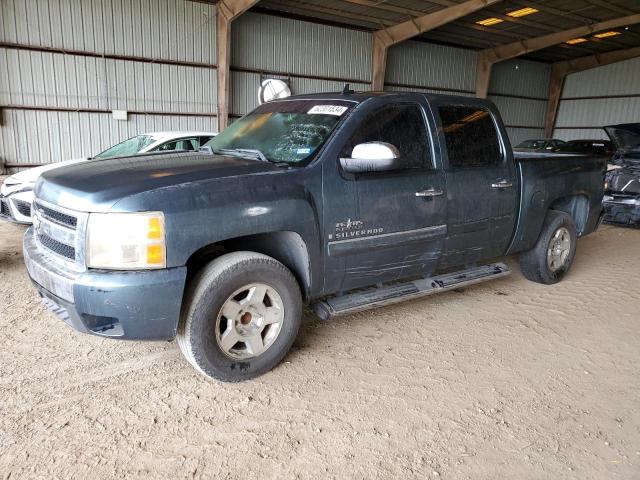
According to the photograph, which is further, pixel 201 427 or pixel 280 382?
pixel 280 382

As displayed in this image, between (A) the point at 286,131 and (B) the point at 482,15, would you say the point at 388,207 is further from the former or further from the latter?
(B) the point at 482,15

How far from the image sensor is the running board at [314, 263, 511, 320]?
3586 mm

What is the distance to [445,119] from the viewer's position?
412cm

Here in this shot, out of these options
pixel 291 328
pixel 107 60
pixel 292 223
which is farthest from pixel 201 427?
pixel 107 60

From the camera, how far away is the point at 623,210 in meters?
8.59

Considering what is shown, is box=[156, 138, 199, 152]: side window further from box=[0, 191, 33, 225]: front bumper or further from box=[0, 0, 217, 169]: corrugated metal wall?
box=[0, 0, 217, 169]: corrugated metal wall

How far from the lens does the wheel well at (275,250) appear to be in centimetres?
329

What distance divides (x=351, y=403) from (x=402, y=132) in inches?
80.7

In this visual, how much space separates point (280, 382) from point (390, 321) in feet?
4.60

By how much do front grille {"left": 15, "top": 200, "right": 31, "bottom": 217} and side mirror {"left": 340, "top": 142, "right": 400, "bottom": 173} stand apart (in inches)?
210

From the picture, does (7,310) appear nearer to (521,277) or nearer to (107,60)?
(521,277)

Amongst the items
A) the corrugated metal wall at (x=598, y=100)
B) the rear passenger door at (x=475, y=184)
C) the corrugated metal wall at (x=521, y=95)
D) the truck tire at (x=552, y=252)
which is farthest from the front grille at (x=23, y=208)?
the corrugated metal wall at (x=598, y=100)

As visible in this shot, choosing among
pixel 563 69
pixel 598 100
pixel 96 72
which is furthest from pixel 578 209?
pixel 563 69

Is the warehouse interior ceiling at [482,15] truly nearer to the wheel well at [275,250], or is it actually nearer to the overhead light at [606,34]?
the overhead light at [606,34]
